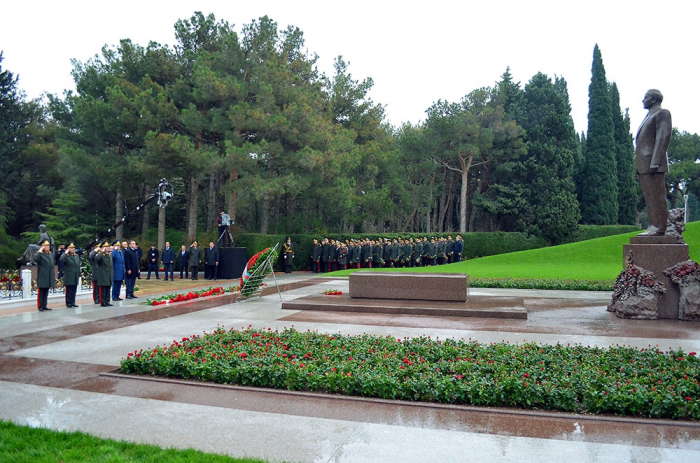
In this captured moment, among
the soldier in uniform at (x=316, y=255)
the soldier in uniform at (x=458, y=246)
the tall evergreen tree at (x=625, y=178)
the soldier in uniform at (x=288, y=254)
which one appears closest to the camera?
the soldier in uniform at (x=316, y=255)

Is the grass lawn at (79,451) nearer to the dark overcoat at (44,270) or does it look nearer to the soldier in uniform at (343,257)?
the dark overcoat at (44,270)

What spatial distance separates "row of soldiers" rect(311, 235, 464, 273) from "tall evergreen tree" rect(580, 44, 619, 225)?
2080 cm

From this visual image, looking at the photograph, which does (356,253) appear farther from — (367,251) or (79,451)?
(79,451)

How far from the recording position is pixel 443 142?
39344 millimetres

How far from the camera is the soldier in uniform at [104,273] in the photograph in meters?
12.5

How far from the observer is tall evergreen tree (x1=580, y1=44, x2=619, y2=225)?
137ft

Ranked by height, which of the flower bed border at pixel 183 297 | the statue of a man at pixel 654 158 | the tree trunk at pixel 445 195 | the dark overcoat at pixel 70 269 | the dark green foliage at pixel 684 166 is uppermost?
the dark green foliage at pixel 684 166

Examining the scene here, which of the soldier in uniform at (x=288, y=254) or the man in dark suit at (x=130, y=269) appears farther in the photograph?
the soldier in uniform at (x=288, y=254)

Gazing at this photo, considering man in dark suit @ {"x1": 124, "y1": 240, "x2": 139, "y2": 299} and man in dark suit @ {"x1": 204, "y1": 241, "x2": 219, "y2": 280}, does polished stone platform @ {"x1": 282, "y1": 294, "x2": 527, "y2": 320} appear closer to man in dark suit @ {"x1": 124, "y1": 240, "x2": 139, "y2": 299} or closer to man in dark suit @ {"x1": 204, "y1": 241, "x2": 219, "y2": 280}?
man in dark suit @ {"x1": 124, "y1": 240, "x2": 139, "y2": 299}

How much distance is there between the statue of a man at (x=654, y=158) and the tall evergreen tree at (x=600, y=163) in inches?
1337

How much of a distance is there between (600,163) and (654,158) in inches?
1368

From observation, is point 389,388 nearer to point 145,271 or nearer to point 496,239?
point 145,271

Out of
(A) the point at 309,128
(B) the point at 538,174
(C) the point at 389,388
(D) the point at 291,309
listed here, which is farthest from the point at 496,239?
(C) the point at 389,388

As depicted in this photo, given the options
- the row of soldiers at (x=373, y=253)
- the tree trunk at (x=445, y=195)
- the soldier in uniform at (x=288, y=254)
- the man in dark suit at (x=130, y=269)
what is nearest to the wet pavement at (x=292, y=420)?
the man in dark suit at (x=130, y=269)
